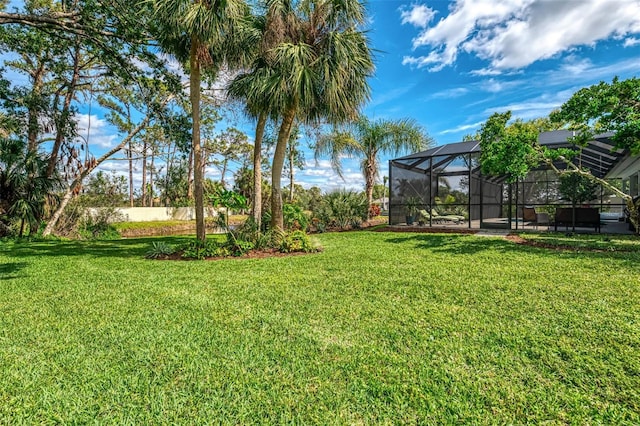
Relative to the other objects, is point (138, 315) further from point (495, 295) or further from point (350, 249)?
point (350, 249)

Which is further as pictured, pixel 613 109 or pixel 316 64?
pixel 316 64

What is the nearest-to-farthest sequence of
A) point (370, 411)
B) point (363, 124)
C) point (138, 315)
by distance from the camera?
point (370, 411) → point (138, 315) → point (363, 124)

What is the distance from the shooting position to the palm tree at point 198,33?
6379mm

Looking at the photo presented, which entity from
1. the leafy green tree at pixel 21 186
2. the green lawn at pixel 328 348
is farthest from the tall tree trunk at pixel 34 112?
the green lawn at pixel 328 348

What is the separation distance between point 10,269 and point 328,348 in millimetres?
6781

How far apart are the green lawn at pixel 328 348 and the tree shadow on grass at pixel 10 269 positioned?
0.32 metres

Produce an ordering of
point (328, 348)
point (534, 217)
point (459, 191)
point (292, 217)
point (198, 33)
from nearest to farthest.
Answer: point (328, 348), point (198, 33), point (292, 217), point (459, 191), point (534, 217)

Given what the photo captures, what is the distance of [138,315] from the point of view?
3.39m

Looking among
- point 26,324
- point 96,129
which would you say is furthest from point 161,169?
point 26,324

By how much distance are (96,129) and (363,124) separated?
42.2ft

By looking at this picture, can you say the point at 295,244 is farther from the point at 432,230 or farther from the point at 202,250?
the point at 432,230

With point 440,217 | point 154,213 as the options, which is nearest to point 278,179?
point 440,217

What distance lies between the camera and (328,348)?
2568mm

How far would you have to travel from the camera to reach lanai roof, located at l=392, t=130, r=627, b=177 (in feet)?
32.8
